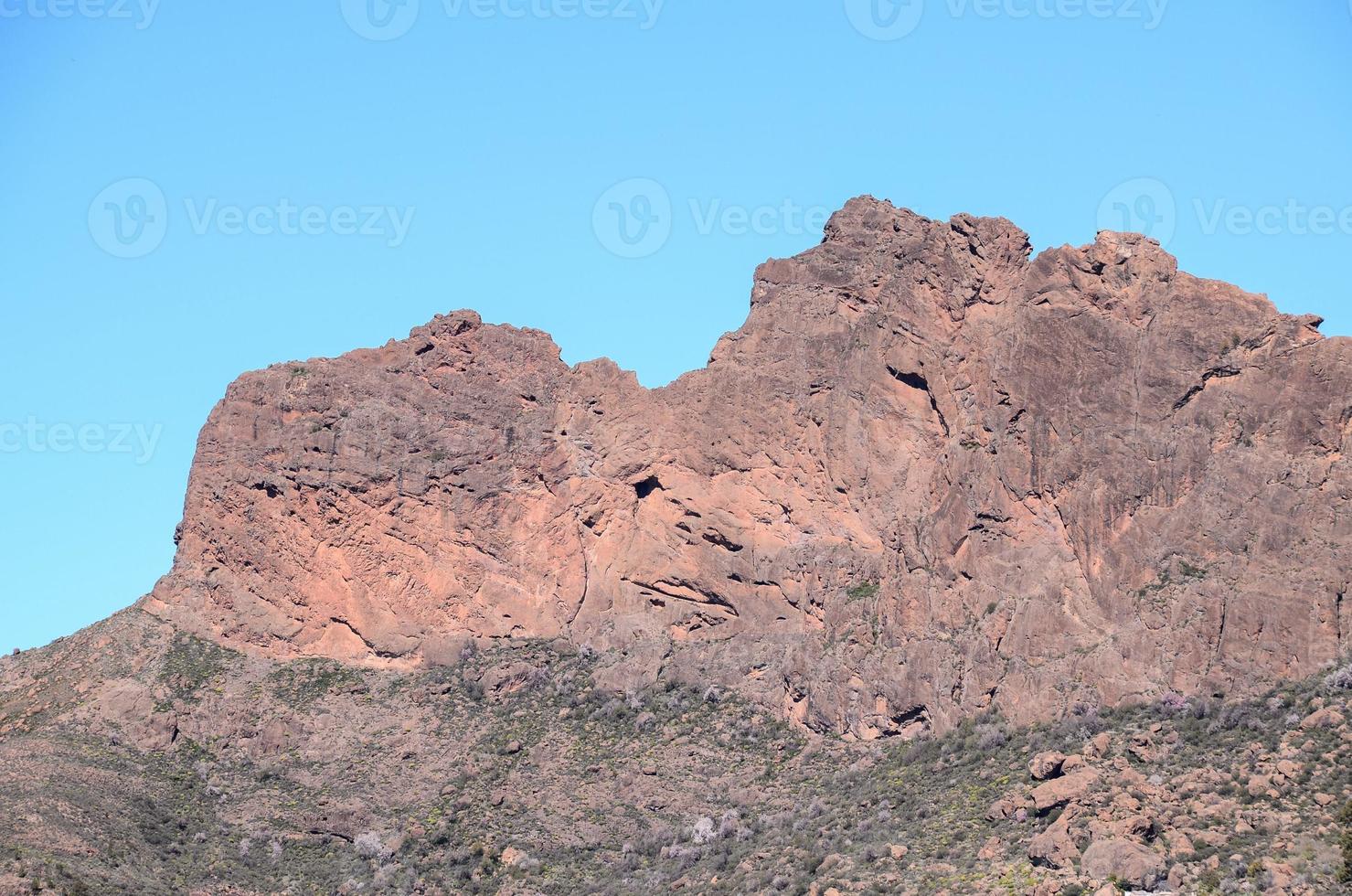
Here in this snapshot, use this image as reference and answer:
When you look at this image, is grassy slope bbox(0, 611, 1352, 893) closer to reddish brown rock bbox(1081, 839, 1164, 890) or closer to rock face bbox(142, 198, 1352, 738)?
reddish brown rock bbox(1081, 839, 1164, 890)

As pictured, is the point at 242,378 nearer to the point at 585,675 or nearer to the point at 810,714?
the point at 585,675

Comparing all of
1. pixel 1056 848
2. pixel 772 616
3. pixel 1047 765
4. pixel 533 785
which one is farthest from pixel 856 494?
pixel 1056 848

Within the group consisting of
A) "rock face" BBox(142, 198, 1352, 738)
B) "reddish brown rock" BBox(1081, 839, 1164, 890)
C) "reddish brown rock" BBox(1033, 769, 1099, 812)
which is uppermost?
"rock face" BBox(142, 198, 1352, 738)

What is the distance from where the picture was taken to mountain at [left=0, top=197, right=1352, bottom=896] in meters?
81.2

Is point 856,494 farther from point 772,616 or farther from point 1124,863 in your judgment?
point 1124,863

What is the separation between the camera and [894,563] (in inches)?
3691

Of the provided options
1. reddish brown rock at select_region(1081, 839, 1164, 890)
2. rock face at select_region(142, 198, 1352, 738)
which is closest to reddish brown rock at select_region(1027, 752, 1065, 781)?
rock face at select_region(142, 198, 1352, 738)

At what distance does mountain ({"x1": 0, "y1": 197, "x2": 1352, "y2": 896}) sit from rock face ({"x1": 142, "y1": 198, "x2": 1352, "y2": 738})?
175mm

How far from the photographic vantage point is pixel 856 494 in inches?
3848

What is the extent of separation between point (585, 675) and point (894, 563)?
15581 mm

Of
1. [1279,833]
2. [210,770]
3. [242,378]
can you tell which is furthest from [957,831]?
[242,378]

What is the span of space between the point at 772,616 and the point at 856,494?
6.87m

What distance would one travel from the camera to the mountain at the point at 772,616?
81.2 metres

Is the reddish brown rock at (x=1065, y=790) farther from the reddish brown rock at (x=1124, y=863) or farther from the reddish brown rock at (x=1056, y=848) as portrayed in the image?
the reddish brown rock at (x=1124, y=863)
